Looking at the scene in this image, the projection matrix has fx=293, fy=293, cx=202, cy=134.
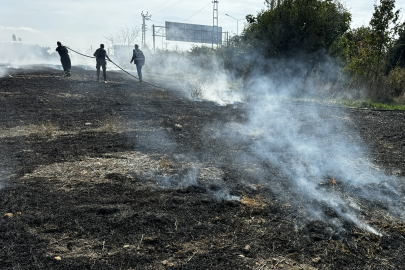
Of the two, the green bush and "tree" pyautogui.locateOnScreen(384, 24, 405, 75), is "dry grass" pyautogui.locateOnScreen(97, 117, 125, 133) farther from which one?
"tree" pyautogui.locateOnScreen(384, 24, 405, 75)

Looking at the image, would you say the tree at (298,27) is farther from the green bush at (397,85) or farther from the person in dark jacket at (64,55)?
the person in dark jacket at (64,55)

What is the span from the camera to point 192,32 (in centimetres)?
4278

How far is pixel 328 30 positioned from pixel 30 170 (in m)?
14.0

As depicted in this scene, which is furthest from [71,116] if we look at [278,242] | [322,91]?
[322,91]

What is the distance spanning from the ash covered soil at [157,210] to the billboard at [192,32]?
125 feet

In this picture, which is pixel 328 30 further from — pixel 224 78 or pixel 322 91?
pixel 224 78

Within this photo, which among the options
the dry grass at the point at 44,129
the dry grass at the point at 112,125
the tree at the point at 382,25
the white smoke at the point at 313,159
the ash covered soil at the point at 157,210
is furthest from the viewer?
the tree at the point at 382,25

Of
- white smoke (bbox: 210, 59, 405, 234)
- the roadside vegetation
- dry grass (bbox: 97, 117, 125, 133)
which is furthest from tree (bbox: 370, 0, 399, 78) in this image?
dry grass (bbox: 97, 117, 125, 133)

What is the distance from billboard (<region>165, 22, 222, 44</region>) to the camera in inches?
1645

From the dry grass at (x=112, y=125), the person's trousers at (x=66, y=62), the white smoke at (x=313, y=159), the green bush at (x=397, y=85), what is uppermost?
the person's trousers at (x=66, y=62)

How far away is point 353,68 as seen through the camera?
1345cm

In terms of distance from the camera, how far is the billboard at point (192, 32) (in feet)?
137

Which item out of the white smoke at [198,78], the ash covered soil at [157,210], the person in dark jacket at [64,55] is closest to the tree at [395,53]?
the white smoke at [198,78]

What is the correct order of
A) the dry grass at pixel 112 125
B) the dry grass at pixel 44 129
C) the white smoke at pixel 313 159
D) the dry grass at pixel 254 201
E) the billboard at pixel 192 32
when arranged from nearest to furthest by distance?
the dry grass at pixel 254 201, the white smoke at pixel 313 159, the dry grass at pixel 44 129, the dry grass at pixel 112 125, the billboard at pixel 192 32
